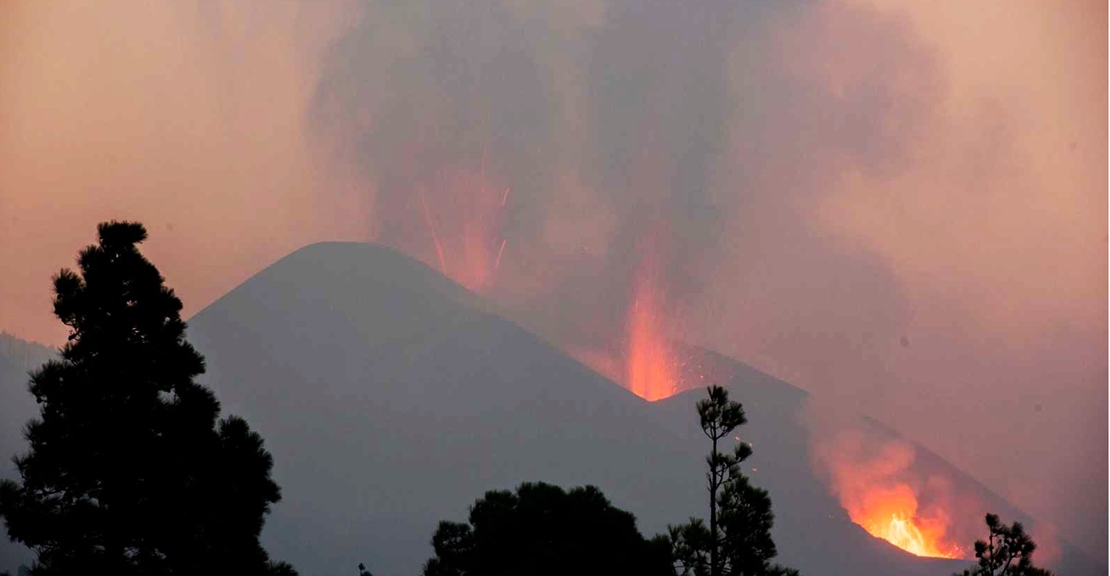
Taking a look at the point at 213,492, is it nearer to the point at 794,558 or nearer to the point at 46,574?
the point at 46,574

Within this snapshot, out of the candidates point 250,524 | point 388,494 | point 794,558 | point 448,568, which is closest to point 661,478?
point 794,558

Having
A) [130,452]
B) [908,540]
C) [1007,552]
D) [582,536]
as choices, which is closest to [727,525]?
[1007,552]

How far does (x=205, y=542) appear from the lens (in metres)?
20.6

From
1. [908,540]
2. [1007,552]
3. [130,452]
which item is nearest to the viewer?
[130,452]

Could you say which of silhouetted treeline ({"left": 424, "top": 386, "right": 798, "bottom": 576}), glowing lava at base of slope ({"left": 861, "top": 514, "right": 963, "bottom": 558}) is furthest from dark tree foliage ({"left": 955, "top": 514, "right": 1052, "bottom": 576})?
glowing lava at base of slope ({"left": 861, "top": 514, "right": 963, "bottom": 558})

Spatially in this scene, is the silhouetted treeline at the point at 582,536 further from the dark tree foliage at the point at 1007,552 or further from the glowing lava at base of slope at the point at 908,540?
the glowing lava at base of slope at the point at 908,540

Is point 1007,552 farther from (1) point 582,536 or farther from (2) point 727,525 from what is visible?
(1) point 582,536

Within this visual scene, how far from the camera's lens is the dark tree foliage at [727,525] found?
1839 cm

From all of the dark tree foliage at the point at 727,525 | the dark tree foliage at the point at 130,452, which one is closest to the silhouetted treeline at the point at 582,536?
the dark tree foliage at the point at 727,525

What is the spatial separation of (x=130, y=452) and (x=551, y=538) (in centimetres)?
1504

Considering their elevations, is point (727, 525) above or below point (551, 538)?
below

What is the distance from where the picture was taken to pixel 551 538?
31.7 metres

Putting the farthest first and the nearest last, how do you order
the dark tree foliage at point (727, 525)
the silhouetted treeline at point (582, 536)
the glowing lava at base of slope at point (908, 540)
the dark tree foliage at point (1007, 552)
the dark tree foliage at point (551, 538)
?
the glowing lava at base of slope at point (908, 540), the dark tree foliage at point (551, 538), the dark tree foliage at point (1007, 552), the silhouetted treeline at point (582, 536), the dark tree foliage at point (727, 525)

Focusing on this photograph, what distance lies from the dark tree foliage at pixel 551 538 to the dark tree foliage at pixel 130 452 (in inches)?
416
